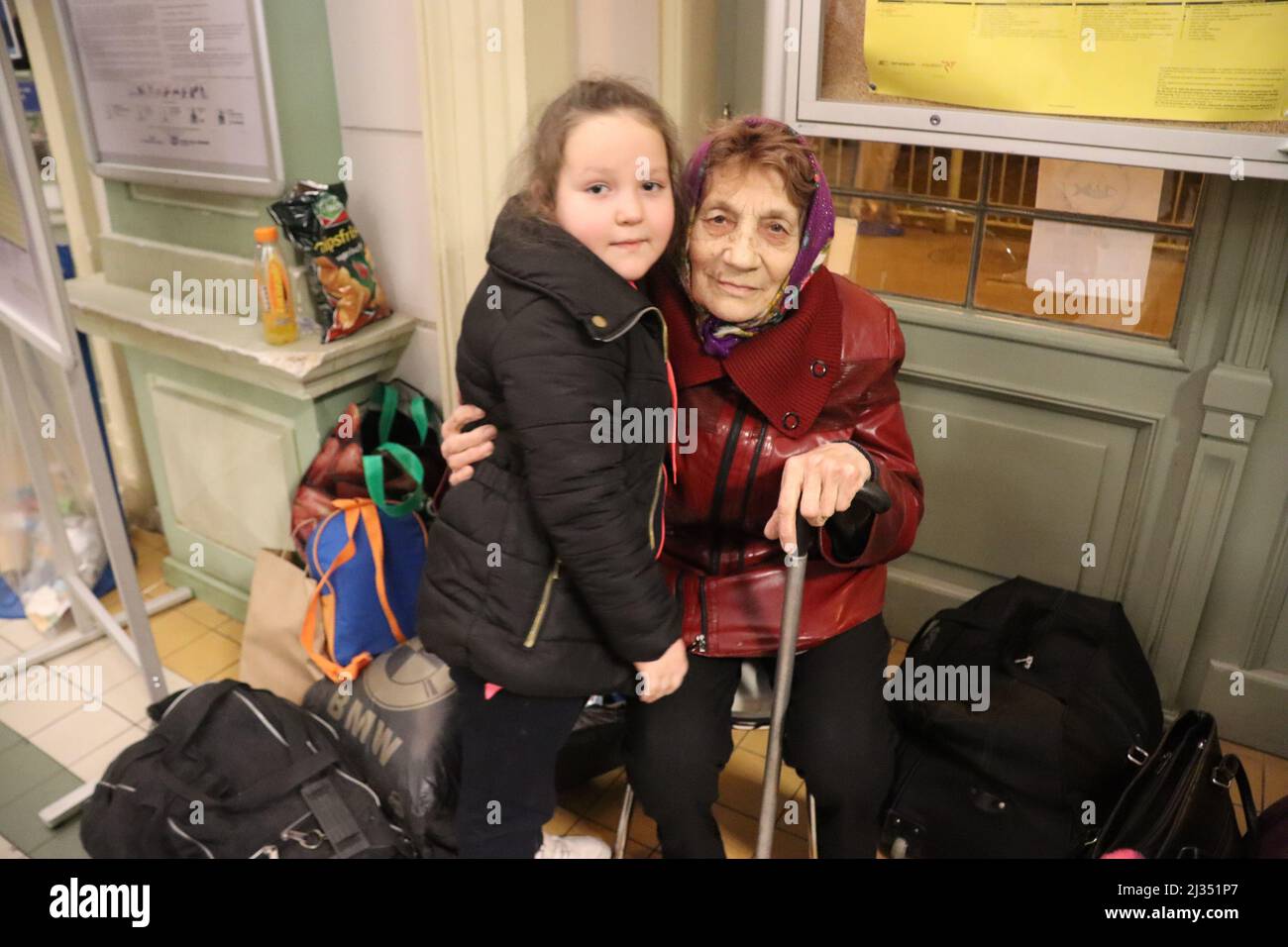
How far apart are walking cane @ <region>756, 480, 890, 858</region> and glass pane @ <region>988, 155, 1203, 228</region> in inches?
38.3

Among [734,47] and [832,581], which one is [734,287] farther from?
[734,47]

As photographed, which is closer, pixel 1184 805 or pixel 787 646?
pixel 787 646

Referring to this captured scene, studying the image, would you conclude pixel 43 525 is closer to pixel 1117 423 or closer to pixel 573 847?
pixel 573 847

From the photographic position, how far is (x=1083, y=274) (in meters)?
1.98

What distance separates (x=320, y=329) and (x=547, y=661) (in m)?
1.16

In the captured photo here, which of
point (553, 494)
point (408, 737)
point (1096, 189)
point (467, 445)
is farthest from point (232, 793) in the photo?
point (1096, 189)

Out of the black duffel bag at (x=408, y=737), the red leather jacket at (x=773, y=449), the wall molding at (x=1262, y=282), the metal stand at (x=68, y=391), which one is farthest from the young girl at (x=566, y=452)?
the wall molding at (x=1262, y=282)

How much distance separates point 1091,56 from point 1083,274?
50 centimetres

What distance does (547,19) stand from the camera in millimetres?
1824

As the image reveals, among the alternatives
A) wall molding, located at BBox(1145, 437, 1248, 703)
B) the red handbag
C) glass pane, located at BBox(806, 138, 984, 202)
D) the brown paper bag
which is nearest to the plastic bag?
the brown paper bag

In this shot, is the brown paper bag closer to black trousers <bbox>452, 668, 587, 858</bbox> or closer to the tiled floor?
the tiled floor

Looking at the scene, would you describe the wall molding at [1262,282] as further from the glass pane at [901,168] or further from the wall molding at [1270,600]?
the glass pane at [901,168]

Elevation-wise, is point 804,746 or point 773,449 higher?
point 773,449
